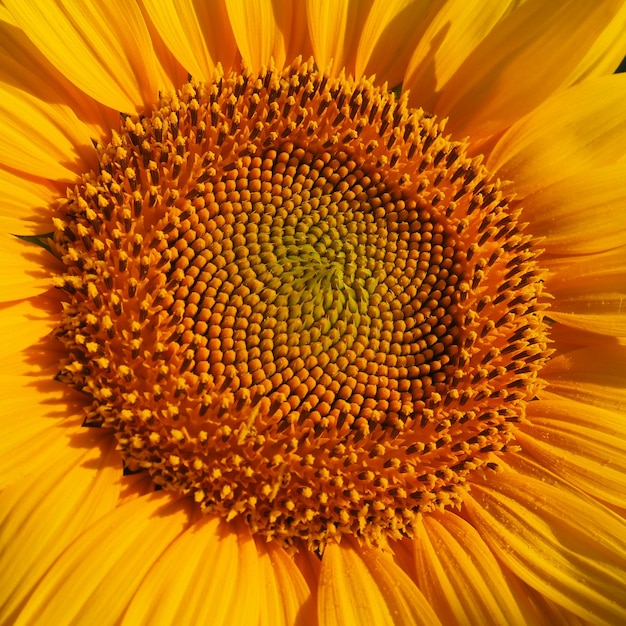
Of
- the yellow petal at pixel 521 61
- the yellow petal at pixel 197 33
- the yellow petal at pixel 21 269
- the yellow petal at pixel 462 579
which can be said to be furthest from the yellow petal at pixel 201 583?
the yellow petal at pixel 521 61

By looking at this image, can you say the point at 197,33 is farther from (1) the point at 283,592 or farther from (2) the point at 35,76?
(1) the point at 283,592

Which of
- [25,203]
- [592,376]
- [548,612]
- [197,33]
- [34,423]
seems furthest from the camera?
[592,376]

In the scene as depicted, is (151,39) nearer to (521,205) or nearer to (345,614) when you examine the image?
(521,205)

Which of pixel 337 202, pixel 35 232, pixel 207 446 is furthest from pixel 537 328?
pixel 35 232

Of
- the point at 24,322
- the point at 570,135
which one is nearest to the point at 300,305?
the point at 24,322

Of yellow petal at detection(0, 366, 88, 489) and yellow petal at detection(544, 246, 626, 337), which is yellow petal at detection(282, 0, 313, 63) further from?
yellow petal at detection(0, 366, 88, 489)
